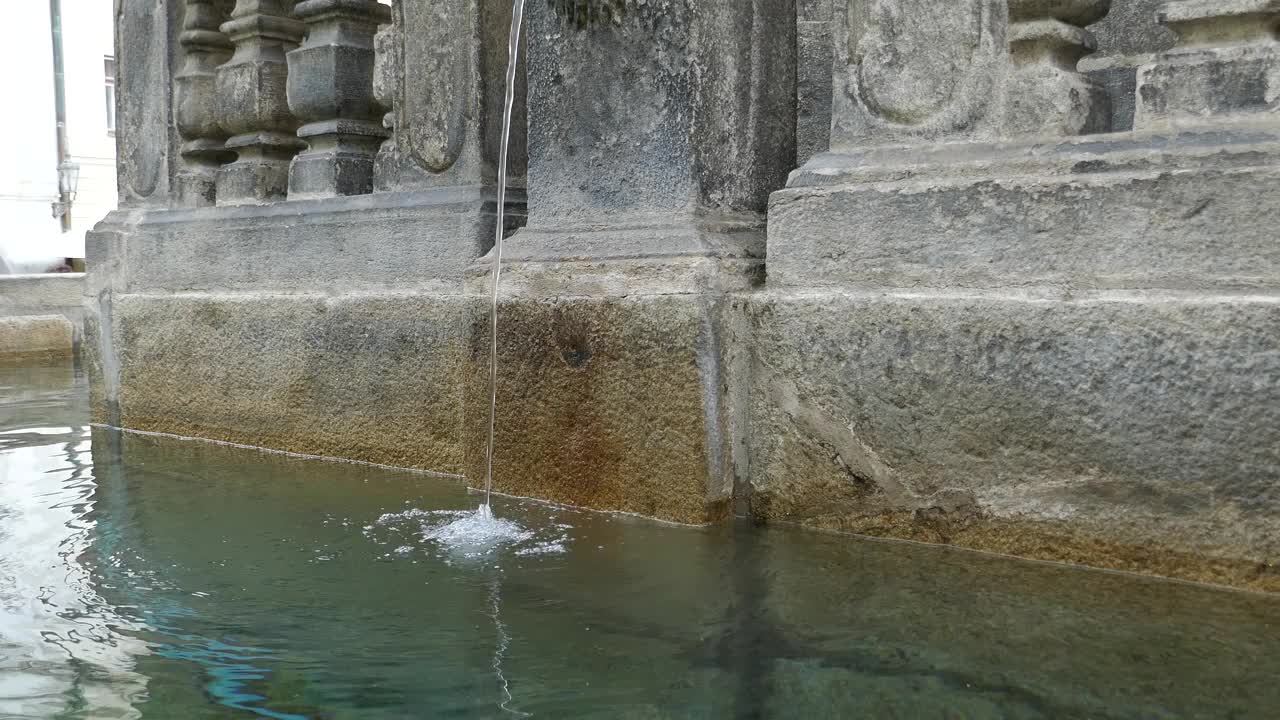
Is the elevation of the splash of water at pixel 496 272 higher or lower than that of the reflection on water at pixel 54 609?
higher

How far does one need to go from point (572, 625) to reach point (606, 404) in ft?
2.89

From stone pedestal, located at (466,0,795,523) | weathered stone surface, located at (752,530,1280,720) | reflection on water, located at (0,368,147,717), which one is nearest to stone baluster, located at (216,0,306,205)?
reflection on water, located at (0,368,147,717)

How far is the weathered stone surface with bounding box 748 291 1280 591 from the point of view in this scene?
218 cm

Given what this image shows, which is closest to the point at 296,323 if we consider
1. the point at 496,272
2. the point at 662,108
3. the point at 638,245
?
the point at 496,272

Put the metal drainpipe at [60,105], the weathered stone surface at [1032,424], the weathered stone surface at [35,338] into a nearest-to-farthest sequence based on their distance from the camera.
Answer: the weathered stone surface at [1032,424] → the weathered stone surface at [35,338] → the metal drainpipe at [60,105]

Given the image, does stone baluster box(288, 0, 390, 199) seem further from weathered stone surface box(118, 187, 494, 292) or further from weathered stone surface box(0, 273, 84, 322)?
weathered stone surface box(0, 273, 84, 322)

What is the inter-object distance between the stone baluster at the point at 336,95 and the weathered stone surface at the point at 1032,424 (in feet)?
5.65

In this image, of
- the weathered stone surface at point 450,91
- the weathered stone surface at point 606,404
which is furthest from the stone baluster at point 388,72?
the weathered stone surface at point 606,404

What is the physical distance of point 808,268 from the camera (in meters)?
2.71

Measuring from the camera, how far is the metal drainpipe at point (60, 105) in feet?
63.5

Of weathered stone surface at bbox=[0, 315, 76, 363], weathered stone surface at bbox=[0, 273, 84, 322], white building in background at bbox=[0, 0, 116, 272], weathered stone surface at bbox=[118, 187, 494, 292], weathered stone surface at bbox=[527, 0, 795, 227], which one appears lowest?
weathered stone surface at bbox=[0, 315, 76, 363]

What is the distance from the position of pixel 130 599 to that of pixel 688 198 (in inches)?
57.5

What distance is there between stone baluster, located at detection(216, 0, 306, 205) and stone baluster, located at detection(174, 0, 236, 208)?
0.41ft

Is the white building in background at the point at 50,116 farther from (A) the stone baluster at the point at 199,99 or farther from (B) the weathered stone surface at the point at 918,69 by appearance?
(B) the weathered stone surface at the point at 918,69
